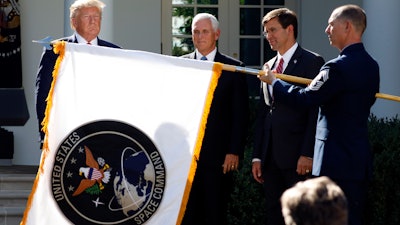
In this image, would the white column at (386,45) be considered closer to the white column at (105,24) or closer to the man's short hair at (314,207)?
the white column at (105,24)

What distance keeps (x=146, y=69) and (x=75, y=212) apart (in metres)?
1.08

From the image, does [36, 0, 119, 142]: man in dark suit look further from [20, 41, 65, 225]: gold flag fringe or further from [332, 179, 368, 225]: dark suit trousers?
[332, 179, 368, 225]: dark suit trousers

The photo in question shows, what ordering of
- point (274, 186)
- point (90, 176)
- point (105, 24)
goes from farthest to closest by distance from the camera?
point (105, 24), point (274, 186), point (90, 176)

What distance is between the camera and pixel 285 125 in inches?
279

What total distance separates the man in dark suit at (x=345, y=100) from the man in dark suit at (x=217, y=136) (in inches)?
32.8

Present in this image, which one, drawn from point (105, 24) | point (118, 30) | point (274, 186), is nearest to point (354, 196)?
point (274, 186)

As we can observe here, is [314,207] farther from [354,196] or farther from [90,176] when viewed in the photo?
[90,176]

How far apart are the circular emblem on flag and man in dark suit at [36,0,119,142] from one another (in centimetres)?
45

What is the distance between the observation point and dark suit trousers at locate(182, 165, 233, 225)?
7492 mm

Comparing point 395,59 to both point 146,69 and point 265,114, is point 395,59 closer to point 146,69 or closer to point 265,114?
point 265,114

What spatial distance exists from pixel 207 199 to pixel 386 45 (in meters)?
3.52

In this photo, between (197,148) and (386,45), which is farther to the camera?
(386,45)

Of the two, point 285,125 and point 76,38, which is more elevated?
point 76,38

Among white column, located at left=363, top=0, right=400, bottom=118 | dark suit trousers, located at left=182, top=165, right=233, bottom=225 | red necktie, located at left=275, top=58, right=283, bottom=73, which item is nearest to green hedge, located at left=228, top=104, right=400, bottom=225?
dark suit trousers, located at left=182, top=165, right=233, bottom=225
